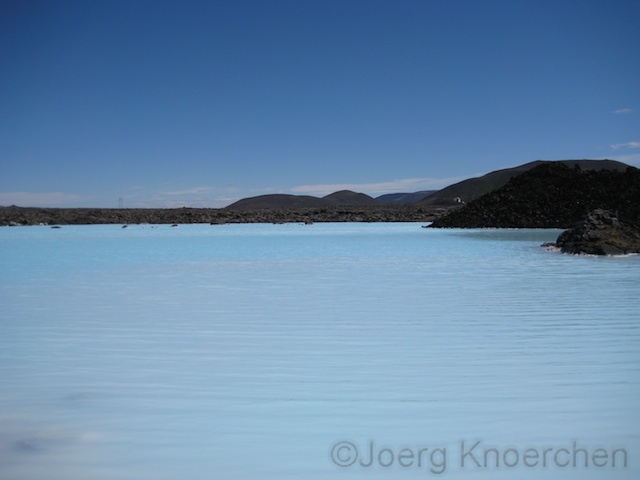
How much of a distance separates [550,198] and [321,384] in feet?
122

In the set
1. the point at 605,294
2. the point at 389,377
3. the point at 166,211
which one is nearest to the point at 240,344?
the point at 389,377

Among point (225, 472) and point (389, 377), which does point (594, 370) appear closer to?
point (389, 377)

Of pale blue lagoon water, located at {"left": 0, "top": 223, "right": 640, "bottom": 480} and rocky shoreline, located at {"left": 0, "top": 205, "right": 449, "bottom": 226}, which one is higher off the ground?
rocky shoreline, located at {"left": 0, "top": 205, "right": 449, "bottom": 226}

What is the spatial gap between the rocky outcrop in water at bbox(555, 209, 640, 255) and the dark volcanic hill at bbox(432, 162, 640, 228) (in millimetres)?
16087

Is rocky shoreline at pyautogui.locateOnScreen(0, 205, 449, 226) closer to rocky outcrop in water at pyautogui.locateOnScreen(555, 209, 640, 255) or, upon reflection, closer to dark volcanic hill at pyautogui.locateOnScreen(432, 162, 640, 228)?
dark volcanic hill at pyautogui.locateOnScreen(432, 162, 640, 228)

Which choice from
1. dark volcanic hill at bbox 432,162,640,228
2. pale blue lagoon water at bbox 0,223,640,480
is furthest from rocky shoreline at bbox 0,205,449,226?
pale blue lagoon water at bbox 0,223,640,480

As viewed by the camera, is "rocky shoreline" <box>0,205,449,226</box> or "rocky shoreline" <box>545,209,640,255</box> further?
"rocky shoreline" <box>0,205,449,226</box>

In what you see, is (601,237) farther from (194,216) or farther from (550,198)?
(194,216)

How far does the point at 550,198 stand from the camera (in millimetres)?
38969

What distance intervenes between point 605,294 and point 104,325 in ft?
22.3

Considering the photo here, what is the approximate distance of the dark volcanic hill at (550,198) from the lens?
3600cm

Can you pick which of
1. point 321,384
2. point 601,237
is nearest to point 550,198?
point 601,237

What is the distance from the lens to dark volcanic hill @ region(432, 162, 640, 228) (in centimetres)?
3600

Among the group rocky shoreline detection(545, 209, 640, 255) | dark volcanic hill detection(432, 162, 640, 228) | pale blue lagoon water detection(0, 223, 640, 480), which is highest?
dark volcanic hill detection(432, 162, 640, 228)
